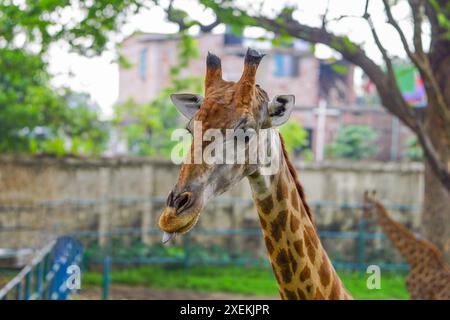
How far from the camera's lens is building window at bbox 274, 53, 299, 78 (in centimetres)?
2038

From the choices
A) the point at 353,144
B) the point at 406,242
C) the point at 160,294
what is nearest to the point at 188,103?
the point at 406,242

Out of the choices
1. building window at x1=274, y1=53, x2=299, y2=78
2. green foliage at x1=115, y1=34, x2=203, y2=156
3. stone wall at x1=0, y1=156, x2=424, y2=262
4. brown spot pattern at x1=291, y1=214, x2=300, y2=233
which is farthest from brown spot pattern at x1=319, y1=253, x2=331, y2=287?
building window at x1=274, y1=53, x2=299, y2=78

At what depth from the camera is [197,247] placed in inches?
428

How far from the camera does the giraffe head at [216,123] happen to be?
7.36ft

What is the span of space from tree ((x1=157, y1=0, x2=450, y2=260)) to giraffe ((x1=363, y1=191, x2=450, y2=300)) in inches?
23.0

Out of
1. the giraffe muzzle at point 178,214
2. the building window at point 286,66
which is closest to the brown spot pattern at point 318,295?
the giraffe muzzle at point 178,214

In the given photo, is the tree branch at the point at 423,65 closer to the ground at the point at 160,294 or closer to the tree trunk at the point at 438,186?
the tree trunk at the point at 438,186

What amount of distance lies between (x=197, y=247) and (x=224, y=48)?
9.49 m

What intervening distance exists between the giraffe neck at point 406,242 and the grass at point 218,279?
2284mm

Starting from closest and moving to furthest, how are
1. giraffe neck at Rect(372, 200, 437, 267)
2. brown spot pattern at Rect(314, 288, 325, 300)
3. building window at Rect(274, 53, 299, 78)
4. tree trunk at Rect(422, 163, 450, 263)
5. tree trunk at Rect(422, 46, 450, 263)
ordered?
brown spot pattern at Rect(314, 288, 325, 300) → giraffe neck at Rect(372, 200, 437, 267) → tree trunk at Rect(422, 46, 450, 263) → tree trunk at Rect(422, 163, 450, 263) → building window at Rect(274, 53, 299, 78)

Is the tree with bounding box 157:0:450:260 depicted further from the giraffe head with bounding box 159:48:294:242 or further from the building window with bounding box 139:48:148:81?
the building window with bounding box 139:48:148:81

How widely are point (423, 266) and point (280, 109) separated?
3721mm

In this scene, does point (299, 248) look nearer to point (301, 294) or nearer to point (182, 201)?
point (301, 294)
